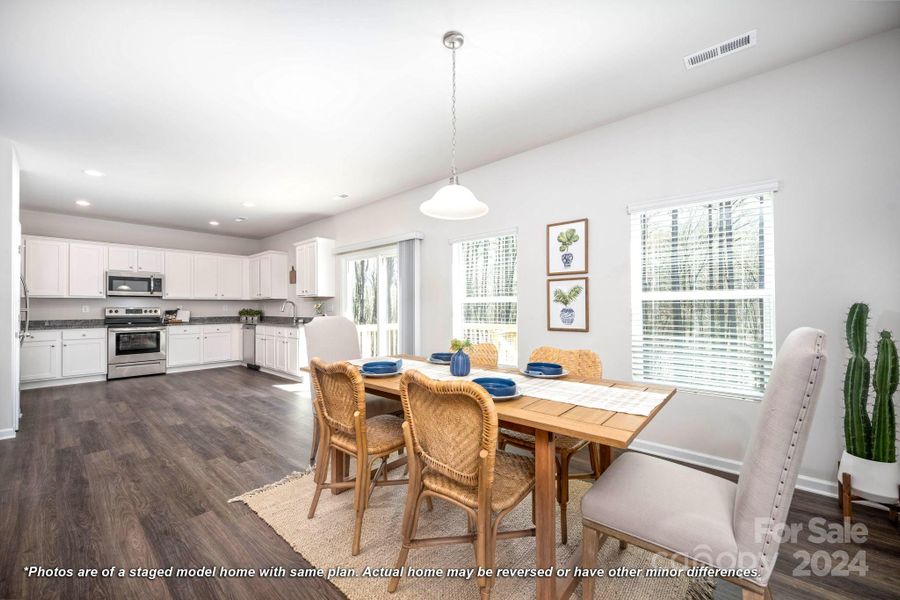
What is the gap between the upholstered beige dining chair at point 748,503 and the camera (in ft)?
3.65

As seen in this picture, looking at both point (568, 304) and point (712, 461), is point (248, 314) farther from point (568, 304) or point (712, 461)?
point (712, 461)

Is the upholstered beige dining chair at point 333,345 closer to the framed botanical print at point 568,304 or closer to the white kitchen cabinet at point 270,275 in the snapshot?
the framed botanical print at point 568,304

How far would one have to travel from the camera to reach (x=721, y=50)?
234cm

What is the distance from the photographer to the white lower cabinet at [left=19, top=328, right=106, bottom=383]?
539 centimetres

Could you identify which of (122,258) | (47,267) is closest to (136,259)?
(122,258)

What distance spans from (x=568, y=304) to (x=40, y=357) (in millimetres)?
7374

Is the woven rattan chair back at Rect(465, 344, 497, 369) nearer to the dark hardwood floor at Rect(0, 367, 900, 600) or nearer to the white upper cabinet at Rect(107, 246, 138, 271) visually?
the dark hardwood floor at Rect(0, 367, 900, 600)

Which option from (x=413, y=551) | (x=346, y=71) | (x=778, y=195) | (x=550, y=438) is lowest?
(x=413, y=551)

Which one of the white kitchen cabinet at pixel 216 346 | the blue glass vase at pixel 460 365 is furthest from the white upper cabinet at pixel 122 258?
the blue glass vase at pixel 460 365

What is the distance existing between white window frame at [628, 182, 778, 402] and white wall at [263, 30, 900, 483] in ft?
0.18

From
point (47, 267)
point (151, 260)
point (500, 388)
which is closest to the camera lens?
point (500, 388)

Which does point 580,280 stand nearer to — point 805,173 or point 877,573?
point 805,173

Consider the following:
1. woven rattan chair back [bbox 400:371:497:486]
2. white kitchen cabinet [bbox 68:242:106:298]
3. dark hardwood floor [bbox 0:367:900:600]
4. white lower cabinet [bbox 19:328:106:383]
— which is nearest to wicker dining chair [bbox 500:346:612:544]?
woven rattan chair back [bbox 400:371:497:486]

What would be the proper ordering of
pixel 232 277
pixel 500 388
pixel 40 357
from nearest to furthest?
1. pixel 500 388
2. pixel 40 357
3. pixel 232 277
